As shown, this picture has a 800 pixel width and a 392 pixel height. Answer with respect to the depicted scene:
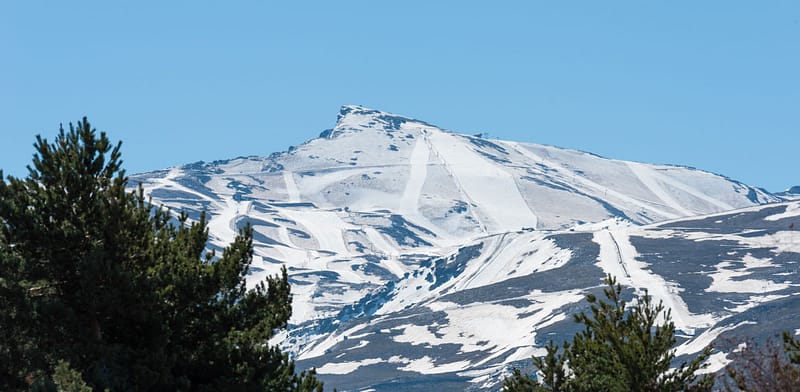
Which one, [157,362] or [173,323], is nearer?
[157,362]

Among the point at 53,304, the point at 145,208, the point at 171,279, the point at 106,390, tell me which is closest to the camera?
the point at 106,390

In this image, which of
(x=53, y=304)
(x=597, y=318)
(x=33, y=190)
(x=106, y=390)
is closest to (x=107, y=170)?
(x=33, y=190)

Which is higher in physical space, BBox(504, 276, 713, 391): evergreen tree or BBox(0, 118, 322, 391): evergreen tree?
BBox(0, 118, 322, 391): evergreen tree

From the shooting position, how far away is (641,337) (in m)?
26.2

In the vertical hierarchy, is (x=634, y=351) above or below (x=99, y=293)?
below

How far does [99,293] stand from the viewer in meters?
26.2

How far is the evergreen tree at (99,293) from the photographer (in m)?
26.1

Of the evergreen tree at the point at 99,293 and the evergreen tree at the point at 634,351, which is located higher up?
the evergreen tree at the point at 99,293

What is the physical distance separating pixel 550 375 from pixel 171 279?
1016 cm

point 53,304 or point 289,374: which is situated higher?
point 53,304

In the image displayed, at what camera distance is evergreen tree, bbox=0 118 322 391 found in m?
26.1

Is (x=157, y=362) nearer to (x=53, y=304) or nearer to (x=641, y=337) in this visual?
(x=53, y=304)

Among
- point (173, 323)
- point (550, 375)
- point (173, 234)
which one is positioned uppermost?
point (173, 234)

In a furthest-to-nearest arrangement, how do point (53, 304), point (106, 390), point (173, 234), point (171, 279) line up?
point (173, 234) → point (171, 279) → point (53, 304) → point (106, 390)
